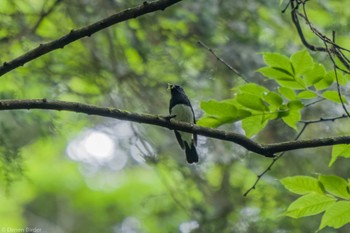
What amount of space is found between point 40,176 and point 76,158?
85 cm

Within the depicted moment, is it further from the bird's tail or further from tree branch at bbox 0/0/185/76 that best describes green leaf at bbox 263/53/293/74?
the bird's tail

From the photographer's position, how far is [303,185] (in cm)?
214

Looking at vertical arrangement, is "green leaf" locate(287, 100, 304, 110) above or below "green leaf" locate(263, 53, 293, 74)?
below

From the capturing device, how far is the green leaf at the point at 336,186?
6.89 feet

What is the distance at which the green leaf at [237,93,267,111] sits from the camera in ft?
7.05

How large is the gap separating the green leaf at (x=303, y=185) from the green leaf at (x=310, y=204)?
20 millimetres

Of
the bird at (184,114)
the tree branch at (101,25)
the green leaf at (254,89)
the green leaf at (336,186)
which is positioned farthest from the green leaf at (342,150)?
the bird at (184,114)

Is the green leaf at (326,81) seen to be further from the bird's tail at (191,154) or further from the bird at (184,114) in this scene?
the bird's tail at (191,154)

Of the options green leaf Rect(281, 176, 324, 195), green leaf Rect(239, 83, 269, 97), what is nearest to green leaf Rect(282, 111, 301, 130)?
green leaf Rect(239, 83, 269, 97)

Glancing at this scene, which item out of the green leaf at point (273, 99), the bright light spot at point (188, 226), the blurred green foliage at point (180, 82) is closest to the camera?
the green leaf at point (273, 99)

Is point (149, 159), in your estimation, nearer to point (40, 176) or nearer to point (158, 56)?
point (158, 56)

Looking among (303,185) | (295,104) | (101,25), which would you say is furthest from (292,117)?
(101,25)

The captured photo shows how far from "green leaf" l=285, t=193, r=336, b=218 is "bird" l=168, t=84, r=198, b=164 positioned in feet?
7.92

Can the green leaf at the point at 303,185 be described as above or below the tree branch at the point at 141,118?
below
